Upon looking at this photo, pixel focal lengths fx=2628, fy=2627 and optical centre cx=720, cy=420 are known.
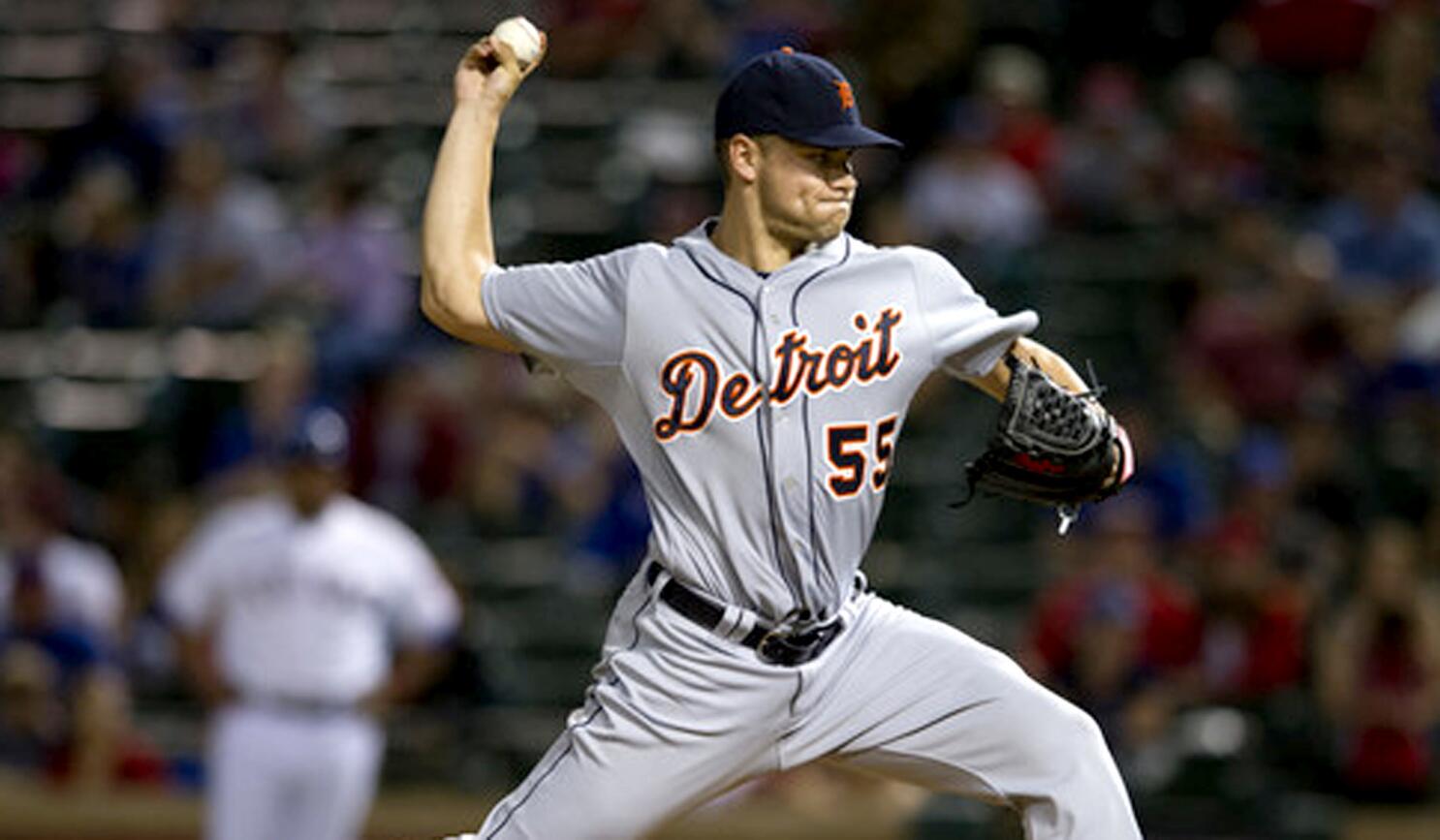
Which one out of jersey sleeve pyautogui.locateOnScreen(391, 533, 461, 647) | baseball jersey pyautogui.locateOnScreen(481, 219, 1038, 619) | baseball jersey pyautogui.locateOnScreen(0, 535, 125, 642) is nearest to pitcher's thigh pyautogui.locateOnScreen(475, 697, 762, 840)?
baseball jersey pyautogui.locateOnScreen(481, 219, 1038, 619)

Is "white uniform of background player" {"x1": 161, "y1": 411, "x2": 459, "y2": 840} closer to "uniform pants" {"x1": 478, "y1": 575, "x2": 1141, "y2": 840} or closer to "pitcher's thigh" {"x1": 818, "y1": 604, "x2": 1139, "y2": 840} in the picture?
"uniform pants" {"x1": 478, "y1": 575, "x2": 1141, "y2": 840}

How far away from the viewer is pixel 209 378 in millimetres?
12141

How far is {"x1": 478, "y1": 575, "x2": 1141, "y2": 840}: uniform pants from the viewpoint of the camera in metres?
4.82

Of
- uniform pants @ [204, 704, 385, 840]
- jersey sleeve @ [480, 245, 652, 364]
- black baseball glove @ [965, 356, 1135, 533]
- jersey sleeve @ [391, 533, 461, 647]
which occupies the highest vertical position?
jersey sleeve @ [480, 245, 652, 364]

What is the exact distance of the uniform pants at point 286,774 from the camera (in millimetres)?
9227

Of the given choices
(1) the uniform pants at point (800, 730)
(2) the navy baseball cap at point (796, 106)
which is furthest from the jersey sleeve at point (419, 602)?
(2) the navy baseball cap at point (796, 106)

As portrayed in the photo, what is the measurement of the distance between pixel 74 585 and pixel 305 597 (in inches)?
52.9

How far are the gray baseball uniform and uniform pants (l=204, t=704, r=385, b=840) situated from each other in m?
4.52

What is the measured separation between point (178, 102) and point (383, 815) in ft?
16.7

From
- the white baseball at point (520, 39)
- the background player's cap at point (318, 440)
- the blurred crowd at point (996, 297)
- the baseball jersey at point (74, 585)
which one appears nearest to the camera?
the white baseball at point (520, 39)

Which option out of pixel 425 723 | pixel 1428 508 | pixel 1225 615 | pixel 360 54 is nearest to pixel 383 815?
pixel 425 723

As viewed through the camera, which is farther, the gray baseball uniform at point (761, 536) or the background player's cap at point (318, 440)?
the background player's cap at point (318, 440)

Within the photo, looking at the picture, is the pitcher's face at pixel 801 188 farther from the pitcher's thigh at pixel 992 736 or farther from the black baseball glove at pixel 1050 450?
the pitcher's thigh at pixel 992 736

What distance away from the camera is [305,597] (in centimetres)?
952
